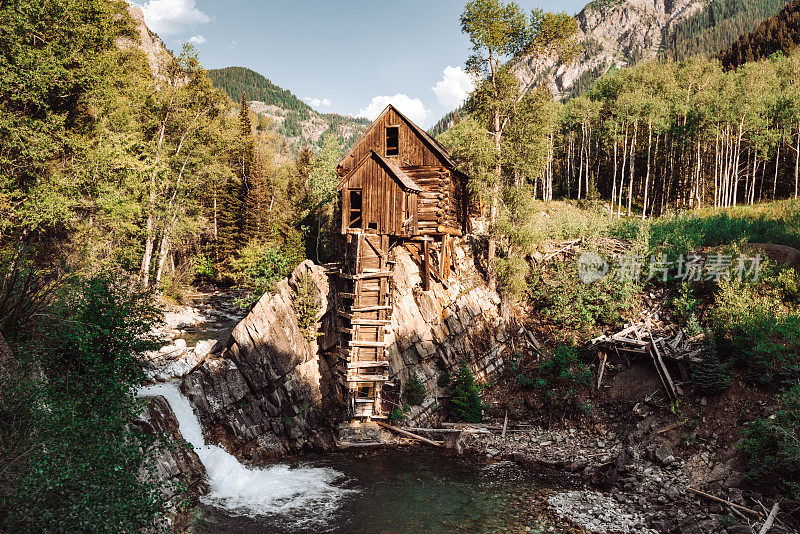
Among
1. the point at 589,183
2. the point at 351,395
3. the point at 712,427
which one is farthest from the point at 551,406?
the point at 589,183

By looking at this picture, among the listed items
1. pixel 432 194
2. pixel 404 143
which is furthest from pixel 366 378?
pixel 404 143

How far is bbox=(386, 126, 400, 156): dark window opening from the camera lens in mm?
25906

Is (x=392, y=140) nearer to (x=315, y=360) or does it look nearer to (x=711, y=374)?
(x=315, y=360)

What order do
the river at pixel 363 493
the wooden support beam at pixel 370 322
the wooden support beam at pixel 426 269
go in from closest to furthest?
the river at pixel 363 493, the wooden support beam at pixel 370 322, the wooden support beam at pixel 426 269

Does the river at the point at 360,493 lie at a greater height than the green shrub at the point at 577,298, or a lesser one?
lesser

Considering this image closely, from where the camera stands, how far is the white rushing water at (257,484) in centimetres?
1333

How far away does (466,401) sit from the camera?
20844 mm

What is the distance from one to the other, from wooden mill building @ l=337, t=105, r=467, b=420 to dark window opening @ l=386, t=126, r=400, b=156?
0.20 feet

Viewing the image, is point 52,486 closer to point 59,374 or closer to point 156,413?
point 59,374

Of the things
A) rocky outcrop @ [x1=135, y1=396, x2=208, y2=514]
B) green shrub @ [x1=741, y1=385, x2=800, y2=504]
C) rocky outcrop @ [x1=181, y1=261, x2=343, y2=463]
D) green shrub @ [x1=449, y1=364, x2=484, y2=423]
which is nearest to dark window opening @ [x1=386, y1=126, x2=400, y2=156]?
rocky outcrop @ [x1=181, y1=261, x2=343, y2=463]

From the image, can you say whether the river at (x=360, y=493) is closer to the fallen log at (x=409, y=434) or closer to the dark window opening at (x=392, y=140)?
the fallen log at (x=409, y=434)

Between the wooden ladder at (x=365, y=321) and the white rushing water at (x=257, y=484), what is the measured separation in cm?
430

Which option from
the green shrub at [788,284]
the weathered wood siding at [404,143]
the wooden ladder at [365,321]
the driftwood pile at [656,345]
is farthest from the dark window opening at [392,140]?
the green shrub at [788,284]

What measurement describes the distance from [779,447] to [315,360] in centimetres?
1851
